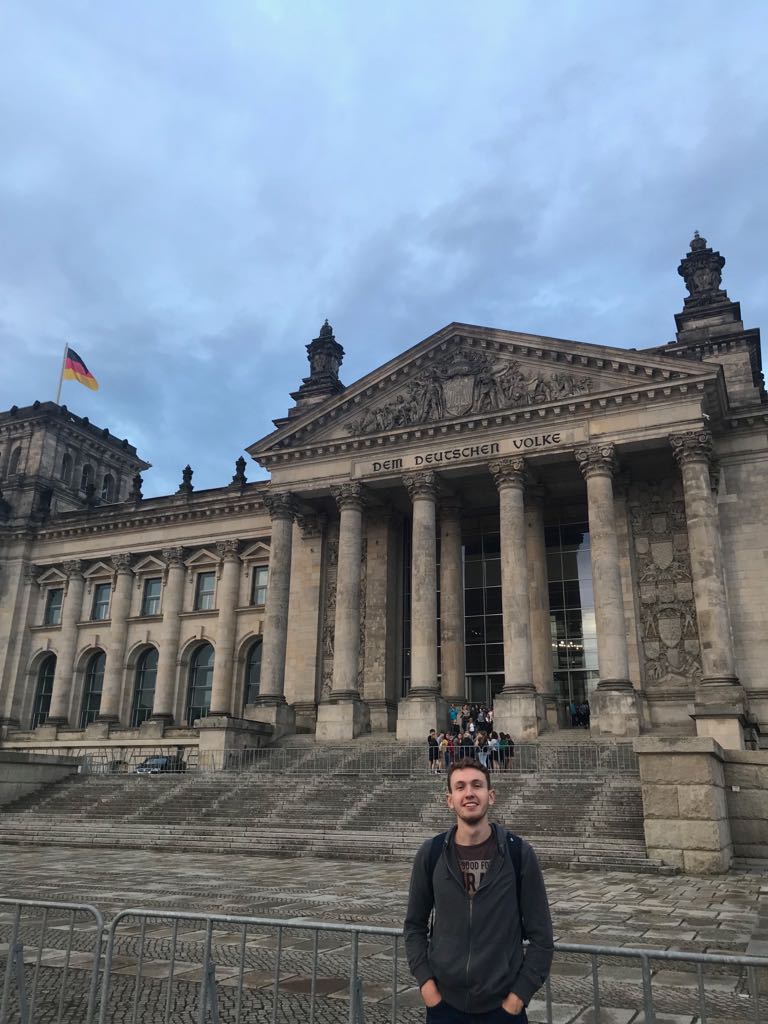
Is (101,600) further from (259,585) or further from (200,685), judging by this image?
(259,585)

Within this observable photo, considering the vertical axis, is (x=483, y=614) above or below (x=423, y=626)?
above

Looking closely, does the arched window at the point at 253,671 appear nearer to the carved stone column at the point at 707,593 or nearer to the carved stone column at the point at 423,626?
the carved stone column at the point at 423,626

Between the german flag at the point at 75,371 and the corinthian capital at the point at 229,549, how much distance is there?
14.7 m

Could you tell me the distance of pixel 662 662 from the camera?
32.0m

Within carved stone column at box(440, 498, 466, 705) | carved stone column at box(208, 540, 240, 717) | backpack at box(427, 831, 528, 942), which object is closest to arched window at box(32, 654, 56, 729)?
carved stone column at box(208, 540, 240, 717)

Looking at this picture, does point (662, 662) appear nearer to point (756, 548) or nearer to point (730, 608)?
point (730, 608)

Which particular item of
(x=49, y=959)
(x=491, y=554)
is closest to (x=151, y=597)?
(x=491, y=554)

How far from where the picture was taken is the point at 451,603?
36312 millimetres

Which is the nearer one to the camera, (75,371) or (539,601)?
(539,601)

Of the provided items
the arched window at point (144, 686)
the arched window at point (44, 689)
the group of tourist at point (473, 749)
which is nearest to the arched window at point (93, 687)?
the arched window at point (44, 689)

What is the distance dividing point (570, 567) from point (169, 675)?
22523 mm

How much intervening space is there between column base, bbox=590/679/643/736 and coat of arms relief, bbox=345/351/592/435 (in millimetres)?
11463

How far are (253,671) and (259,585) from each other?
15.0 ft

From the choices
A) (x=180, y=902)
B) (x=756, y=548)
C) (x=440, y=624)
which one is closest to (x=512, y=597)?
(x=440, y=624)
